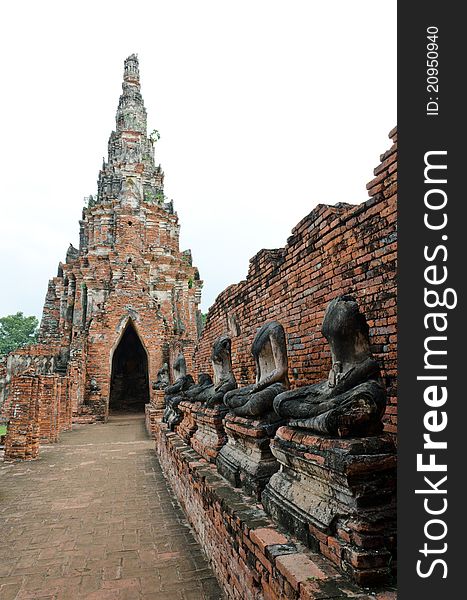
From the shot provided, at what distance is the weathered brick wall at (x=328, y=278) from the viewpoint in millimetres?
2939

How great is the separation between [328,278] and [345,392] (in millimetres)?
1545

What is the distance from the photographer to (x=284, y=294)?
4953mm

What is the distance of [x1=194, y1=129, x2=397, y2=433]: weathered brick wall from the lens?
294 cm

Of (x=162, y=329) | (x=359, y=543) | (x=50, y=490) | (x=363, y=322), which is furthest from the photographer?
(x=162, y=329)

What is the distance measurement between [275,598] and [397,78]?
254 cm

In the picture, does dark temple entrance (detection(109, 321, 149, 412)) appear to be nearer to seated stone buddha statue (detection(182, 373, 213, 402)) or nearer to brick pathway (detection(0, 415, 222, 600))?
brick pathway (detection(0, 415, 222, 600))

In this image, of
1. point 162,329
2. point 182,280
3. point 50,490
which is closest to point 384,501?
point 50,490

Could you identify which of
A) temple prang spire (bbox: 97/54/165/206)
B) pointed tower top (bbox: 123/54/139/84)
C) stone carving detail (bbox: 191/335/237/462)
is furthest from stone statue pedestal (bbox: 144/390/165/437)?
pointed tower top (bbox: 123/54/139/84)

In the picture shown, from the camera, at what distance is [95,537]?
4398mm

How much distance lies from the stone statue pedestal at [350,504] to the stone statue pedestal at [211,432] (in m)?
2.12

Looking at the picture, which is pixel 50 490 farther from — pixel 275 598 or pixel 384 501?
pixel 384 501

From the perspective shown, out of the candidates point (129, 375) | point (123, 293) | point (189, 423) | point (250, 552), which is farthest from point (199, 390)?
point (129, 375)

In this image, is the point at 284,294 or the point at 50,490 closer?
the point at 284,294

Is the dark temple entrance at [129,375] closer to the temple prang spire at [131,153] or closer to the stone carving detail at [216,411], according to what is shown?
the temple prang spire at [131,153]
